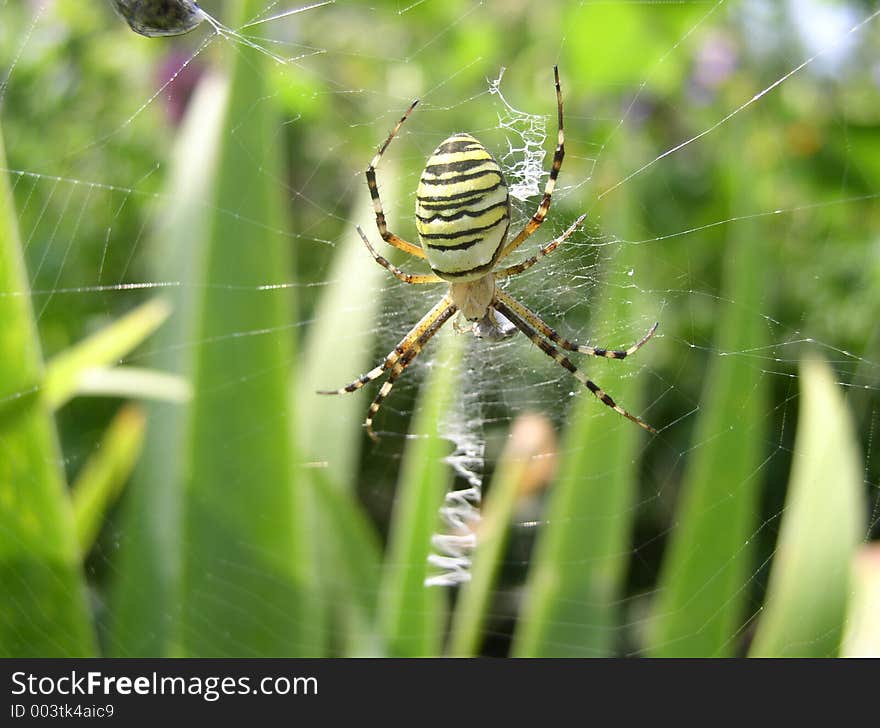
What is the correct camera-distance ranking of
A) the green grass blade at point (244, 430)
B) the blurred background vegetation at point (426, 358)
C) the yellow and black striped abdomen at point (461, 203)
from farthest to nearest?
1. the green grass blade at point (244, 430)
2. the blurred background vegetation at point (426, 358)
3. the yellow and black striped abdomen at point (461, 203)

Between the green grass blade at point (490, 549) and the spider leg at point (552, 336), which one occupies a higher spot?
the spider leg at point (552, 336)

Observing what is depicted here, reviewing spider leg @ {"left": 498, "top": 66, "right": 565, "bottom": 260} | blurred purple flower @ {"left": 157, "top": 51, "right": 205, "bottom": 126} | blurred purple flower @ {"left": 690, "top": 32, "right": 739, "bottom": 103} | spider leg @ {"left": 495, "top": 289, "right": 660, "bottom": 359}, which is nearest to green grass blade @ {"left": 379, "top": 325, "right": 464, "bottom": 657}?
spider leg @ {"left": 495, "top": 289, "right": 660, "bottom": 359}

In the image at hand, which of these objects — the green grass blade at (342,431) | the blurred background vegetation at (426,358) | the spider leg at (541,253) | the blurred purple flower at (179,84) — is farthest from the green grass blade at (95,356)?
the blurred purple flower at (179,84)

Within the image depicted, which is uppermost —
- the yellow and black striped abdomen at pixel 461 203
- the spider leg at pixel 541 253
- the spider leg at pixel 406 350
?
the spider leg at pixel 406 350

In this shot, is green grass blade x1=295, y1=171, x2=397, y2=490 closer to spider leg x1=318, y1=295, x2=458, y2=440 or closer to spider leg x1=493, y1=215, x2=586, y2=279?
spider leg x1=318, y1=295, x2=458, y2=440

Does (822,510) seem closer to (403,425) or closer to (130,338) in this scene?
(130,338)

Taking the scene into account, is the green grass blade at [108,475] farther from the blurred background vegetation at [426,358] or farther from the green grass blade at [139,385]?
the green grass blade at [139,385]

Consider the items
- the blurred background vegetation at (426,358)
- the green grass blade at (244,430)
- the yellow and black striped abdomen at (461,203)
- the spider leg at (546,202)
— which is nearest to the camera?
the yellow and black striped abdomen at (461,203)

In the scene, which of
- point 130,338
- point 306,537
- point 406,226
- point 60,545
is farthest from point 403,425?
point 60,545
